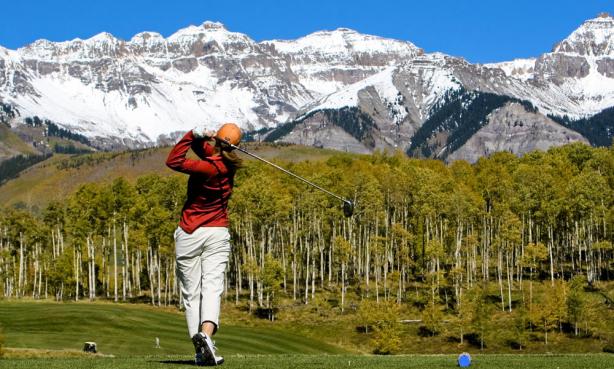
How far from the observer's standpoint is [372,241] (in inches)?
4542

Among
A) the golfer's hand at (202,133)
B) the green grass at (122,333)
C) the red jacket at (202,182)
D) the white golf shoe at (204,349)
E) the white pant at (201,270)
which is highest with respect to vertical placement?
the golfer's hand at (202,133)

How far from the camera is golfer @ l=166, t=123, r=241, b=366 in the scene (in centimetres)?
1692

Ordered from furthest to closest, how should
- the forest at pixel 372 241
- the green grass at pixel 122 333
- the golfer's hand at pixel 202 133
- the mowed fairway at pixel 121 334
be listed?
the forest at pixel 372 241, the green grass at pixel 122 333, the mowed fairway at pixel 121 334, the golfer's hand at pixel 202 133

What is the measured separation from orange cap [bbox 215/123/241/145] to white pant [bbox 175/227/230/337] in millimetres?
1807

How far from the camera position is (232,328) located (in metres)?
88.9

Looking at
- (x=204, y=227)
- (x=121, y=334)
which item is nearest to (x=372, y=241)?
(x=121, y=334)

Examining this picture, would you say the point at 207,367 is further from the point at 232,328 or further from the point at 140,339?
the point at 232,328

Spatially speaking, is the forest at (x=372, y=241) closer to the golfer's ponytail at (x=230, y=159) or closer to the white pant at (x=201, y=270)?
the white pant at (x=201, y=270)

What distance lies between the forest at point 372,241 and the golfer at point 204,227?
7257 cm

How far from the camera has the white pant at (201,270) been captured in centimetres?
1698

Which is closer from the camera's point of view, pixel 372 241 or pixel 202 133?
pixel 202 133

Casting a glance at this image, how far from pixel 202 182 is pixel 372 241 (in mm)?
99232

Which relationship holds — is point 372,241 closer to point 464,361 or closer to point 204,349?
point 464,361

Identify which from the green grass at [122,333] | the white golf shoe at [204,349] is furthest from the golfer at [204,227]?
the green grass at [122,333]
